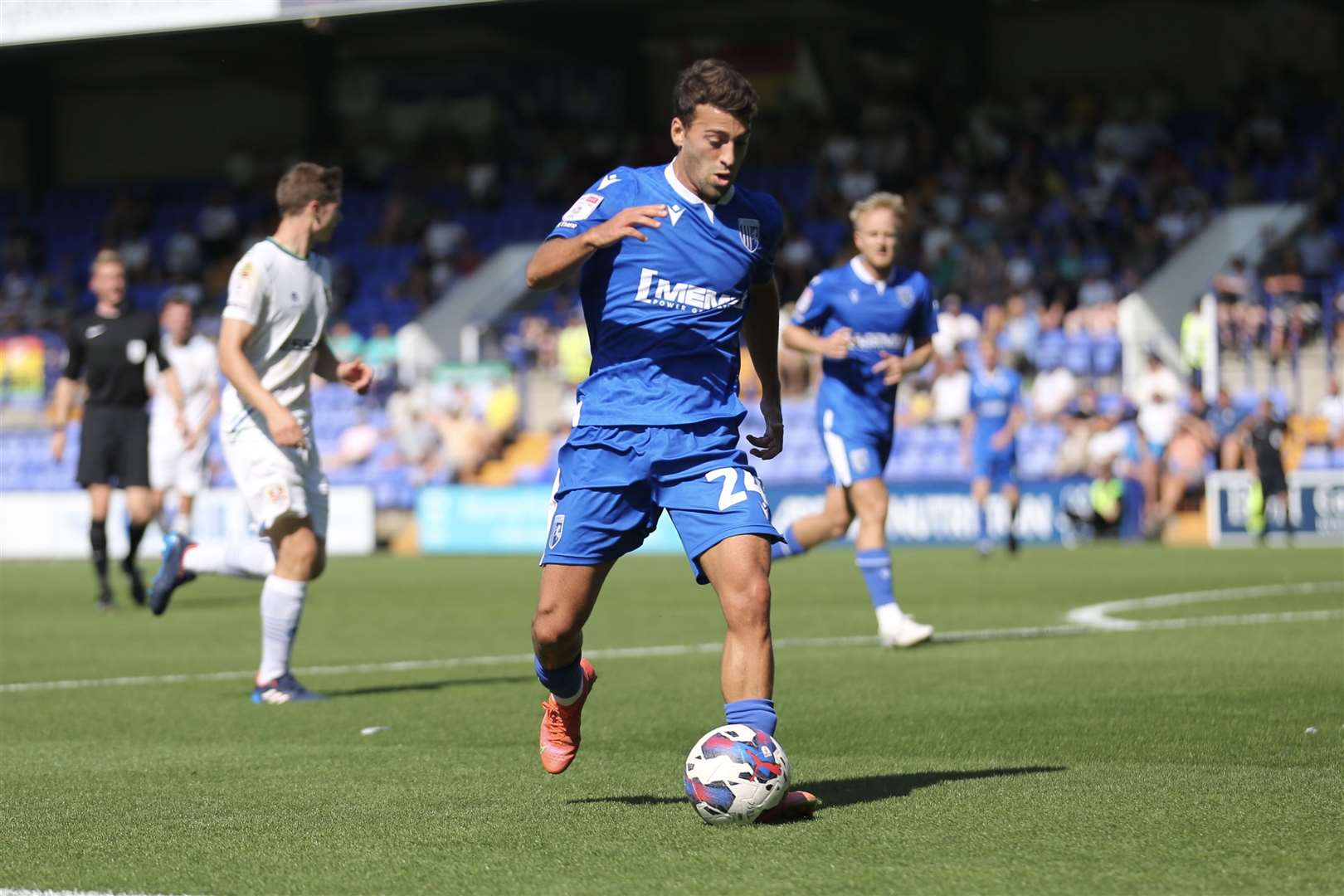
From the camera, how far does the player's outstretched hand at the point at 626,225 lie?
5172 mm

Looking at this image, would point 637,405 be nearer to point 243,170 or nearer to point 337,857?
point 337,857

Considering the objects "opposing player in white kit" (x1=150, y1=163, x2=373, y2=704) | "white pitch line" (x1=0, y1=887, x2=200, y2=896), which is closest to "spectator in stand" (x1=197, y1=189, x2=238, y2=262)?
"opposing player in white kit" (x1=150, y1=163, x2=373, y2=704)

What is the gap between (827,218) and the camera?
33156 millimetres

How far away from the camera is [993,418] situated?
21125 millimetres

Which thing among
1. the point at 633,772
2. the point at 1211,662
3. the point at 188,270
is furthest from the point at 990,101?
the point at 633,772

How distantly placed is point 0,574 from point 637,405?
718 inches

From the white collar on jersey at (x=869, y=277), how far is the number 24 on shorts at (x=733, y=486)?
5.93m

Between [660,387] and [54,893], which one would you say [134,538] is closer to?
[660,387]

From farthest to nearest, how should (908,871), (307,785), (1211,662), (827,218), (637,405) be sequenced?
(827,218)
(1211,662)
(307,785)
(637,405)
(908,871)

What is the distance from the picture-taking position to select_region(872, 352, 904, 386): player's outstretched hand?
1088 centimetres

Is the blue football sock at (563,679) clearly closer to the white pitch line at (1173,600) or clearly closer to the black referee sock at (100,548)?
the white pitch line at (1173,600)

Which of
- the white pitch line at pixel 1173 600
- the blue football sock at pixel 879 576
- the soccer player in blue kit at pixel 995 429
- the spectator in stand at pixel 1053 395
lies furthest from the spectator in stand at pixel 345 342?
the blue football sock at pixel 879 576

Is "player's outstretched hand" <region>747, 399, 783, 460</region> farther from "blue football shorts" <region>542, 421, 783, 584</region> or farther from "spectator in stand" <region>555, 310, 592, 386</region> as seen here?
"spectator in stand" <region>555, 310, 592, 386</region>

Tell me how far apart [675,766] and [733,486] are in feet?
4.40
